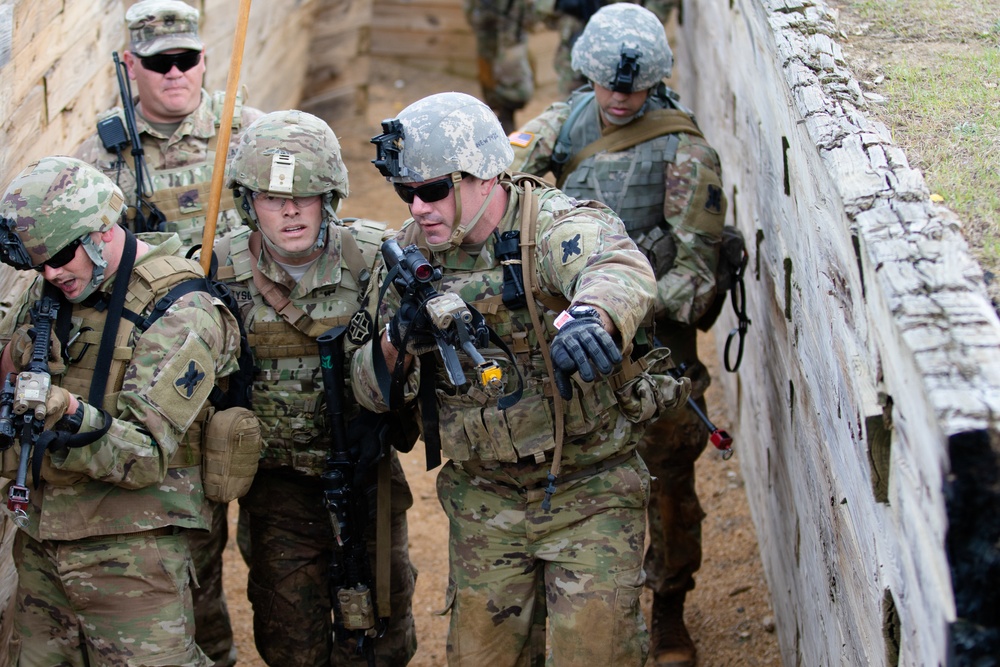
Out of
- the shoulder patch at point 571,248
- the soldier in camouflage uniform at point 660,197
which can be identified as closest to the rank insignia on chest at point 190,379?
the shoulder patch at point 571,248

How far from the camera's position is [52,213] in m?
3.81

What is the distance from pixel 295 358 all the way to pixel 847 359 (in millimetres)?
2003

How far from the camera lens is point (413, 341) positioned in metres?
→ 3.90

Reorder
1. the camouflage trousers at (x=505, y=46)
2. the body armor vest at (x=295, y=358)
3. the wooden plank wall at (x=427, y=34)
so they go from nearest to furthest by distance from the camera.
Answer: the body armor vest at (x=295, y=358) < the camouflage trousers at (x=505, y=46) < the wooden plank wall at (x=427, y=34)

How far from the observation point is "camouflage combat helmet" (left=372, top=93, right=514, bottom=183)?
3848 mm

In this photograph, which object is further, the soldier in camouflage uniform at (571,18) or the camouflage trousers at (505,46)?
the camouflage trousers at (505,46)

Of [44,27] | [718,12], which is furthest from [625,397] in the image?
[718,12]

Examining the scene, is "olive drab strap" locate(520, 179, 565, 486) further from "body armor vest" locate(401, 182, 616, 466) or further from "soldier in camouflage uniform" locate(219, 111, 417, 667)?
"soldier in camouflage uniform" locate(219, 111, 417, 667)

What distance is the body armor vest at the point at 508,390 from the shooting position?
3.91 metres

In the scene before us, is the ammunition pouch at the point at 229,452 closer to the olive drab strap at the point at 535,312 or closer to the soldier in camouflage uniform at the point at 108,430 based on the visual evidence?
the soldier in camouflage uniform at the point at 108,430

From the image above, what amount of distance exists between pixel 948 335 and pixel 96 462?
8.17 feet

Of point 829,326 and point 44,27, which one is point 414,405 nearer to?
point 829,326

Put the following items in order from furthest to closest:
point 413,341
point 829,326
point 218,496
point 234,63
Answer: point 234,63
point 218,496
point 413,341
point 829,326

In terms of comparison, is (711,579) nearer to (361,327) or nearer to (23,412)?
(361,327)
